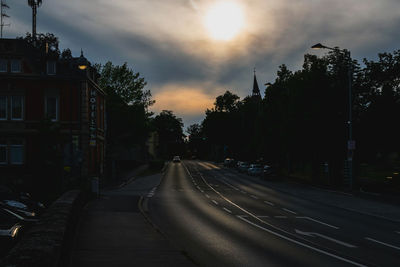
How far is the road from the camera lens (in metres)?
12.2

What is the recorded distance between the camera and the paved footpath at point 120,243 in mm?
10859

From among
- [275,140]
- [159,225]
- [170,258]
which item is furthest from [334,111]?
[170,258]

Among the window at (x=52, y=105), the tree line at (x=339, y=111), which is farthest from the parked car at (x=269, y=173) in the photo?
the window at (x=52, y=105)

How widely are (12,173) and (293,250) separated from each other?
35461 millimetres

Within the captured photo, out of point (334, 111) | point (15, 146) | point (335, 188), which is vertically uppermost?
point (334, 111)

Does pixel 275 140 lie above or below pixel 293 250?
above

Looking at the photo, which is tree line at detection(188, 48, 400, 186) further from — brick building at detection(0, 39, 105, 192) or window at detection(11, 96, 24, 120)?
window at detection(11, 96, 24, 120)

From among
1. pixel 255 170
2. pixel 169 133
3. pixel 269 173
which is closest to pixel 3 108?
pixel 269 173

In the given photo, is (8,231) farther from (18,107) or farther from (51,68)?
(51,68)

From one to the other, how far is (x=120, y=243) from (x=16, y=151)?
33.9m

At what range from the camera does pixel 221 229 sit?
17594 mm

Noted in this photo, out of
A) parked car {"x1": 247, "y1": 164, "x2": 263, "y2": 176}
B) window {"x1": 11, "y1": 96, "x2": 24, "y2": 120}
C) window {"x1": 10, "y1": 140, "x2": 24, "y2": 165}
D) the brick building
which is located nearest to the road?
the brick building

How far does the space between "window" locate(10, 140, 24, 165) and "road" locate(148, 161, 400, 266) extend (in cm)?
2185

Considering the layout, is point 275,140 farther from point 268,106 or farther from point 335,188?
point 335,188
